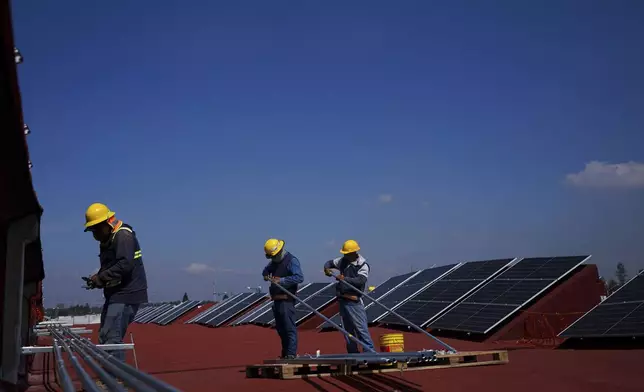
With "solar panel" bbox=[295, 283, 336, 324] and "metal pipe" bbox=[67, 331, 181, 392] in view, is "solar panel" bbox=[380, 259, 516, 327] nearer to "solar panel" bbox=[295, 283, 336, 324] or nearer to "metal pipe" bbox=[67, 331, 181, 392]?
"solar panel" bbox=[295, 283, 336, 324]

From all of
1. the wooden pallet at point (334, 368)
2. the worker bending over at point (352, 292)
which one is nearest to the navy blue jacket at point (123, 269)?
the wooden pallet at point (334, 368)

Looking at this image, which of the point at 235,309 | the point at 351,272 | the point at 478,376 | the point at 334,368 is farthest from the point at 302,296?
the point at 478,376

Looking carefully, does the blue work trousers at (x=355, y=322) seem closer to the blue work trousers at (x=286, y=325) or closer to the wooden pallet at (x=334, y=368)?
the blue work trousers at (x=286, y=325)

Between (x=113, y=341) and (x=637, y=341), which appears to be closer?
(x=113, y=341)

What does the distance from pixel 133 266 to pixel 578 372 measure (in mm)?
5073

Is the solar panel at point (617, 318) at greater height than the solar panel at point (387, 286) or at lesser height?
lesser

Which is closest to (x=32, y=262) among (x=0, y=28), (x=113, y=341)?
(x=113, y=341)

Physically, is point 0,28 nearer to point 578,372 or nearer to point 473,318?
point 578,372

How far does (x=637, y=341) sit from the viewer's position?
8.55 meters

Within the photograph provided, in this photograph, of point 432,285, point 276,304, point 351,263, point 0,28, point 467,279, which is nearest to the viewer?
point 0,28

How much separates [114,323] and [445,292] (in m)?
→ 9.76

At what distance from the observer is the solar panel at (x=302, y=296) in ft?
61.5

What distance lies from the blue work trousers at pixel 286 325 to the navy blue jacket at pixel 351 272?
805 millimetres

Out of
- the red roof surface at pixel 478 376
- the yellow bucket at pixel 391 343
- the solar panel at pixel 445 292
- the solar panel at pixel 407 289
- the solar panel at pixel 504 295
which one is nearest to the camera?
the red roof surface at pixel 478 376
